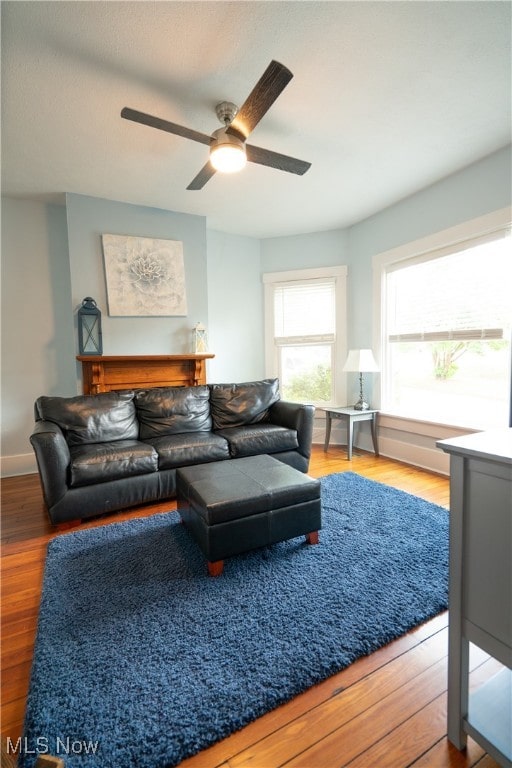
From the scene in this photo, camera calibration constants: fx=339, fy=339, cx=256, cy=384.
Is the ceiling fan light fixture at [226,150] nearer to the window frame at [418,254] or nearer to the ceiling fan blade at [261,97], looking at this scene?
the ceiling fan blade at [261,97]

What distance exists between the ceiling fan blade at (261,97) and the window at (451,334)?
2.22 metres

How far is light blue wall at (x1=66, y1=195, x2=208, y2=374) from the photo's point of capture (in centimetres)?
347

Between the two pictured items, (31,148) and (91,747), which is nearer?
(91,747)

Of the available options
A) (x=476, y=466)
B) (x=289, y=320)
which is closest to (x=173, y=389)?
(x=289, y=320)

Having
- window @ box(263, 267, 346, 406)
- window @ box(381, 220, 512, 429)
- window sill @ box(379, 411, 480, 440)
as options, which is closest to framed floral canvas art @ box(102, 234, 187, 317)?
window @ box(263, 267, 346, 406)

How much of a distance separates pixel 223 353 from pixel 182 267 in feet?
3.95

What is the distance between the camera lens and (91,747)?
101cm

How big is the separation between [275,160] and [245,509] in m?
2.17

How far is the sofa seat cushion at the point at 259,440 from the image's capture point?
9.89 feet

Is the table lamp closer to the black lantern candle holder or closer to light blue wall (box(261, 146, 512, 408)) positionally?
light blue wall (box(261, 146, 512, 408))

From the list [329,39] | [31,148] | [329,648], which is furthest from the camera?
[31,148]

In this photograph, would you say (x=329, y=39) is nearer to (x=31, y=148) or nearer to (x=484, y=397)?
(x=31, y=148)

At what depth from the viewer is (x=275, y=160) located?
7.26ft

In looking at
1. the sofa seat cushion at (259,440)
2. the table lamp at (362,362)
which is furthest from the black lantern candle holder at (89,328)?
the table lamp at (362,362)
